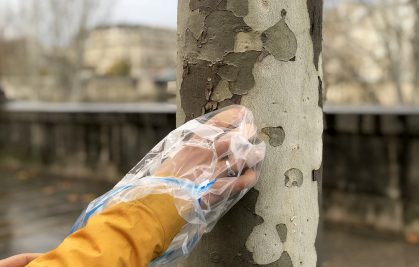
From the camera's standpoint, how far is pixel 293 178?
1.51 m

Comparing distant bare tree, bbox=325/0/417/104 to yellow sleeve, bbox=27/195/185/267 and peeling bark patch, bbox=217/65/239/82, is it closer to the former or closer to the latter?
peeling bark patch, bbox=217/65/239/82

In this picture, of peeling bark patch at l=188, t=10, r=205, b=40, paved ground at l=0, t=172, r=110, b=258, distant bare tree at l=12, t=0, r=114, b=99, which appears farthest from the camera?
distant bare tree at l=12, t=0, r=114, b=99

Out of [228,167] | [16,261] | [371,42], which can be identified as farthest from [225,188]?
[371,42]

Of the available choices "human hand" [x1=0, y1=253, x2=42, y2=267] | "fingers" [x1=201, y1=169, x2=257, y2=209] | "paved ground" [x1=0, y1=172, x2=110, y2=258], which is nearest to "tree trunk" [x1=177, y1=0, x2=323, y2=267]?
"fingers" [x1=201, y1=169, x2=257, y2=209]

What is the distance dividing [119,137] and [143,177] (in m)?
6.73

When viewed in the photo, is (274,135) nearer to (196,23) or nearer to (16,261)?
(196,23)

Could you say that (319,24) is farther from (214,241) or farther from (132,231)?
(132,231)

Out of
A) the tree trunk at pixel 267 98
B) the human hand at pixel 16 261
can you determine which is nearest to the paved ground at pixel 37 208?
the human hand at pixel 16 261

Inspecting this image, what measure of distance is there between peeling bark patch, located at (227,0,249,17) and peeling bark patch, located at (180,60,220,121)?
169mm

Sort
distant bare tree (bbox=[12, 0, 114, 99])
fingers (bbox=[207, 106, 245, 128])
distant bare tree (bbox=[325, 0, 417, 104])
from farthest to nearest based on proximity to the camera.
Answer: distant bare tree (bbox=[12, 0, 114, 99]) → distant bare tree (bbox=[325, 0, 417, 104]) → fingers (bbox=[207, 106, 245, 128])

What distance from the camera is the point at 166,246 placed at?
1.28 m

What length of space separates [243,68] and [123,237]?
0.61 m

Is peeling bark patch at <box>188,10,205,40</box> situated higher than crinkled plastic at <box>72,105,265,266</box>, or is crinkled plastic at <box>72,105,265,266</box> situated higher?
peeling bark patch at <box>188,10,205,40</box>

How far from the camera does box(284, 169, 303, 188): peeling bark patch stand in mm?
1501
